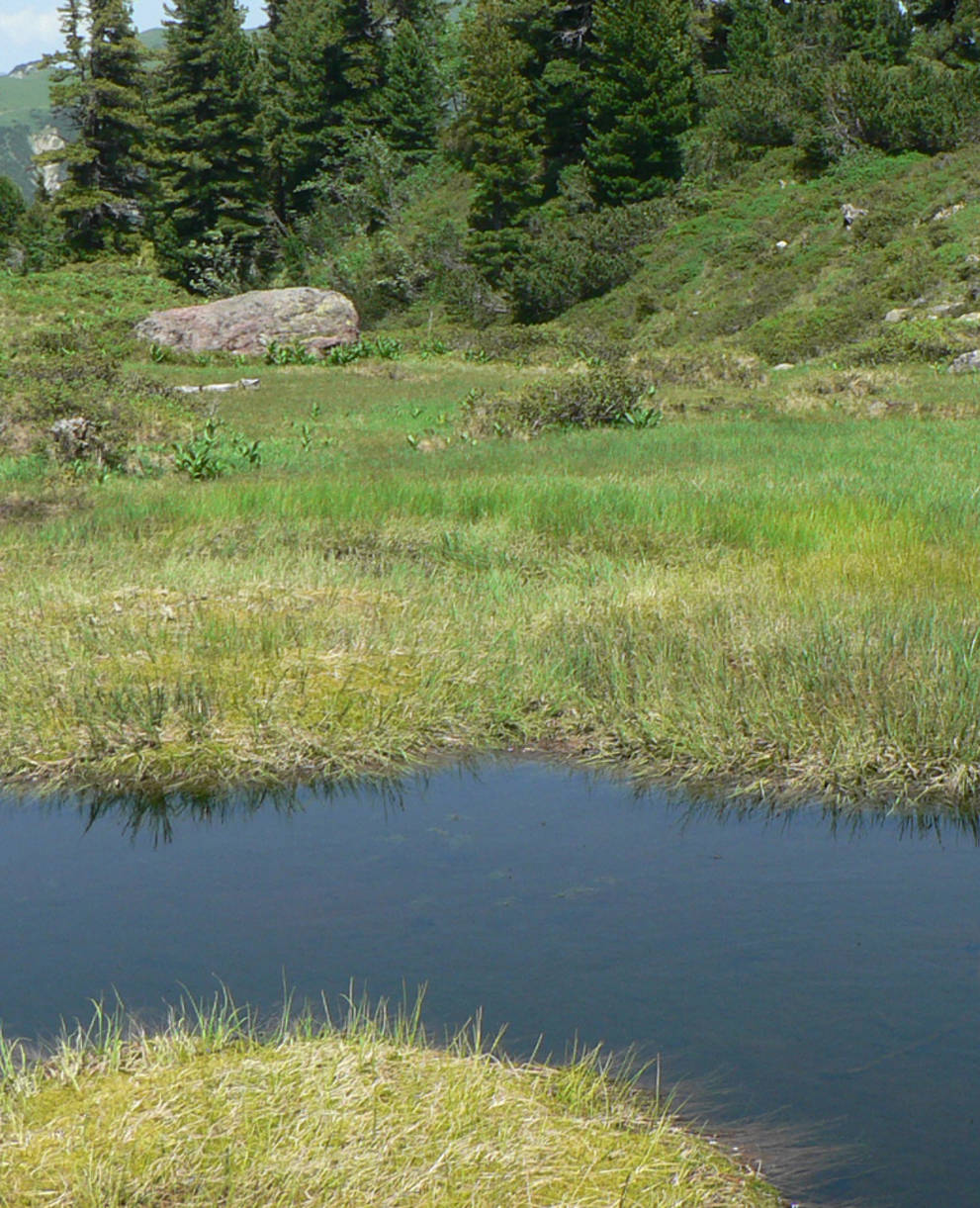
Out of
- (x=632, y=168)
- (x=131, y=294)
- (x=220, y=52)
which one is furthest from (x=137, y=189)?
(x=632, y=168)

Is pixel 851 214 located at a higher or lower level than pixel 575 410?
higher

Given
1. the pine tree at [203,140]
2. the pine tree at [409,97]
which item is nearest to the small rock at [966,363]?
the pine tree at [203,140]

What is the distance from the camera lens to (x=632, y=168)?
4738cm

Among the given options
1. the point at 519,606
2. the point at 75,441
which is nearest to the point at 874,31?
the point at 75,441

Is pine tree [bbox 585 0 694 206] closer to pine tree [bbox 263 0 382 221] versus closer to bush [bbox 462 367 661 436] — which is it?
pine tree [bbox 263 0 382 221]

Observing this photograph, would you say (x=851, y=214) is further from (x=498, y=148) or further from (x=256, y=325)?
(x=256, y=325)

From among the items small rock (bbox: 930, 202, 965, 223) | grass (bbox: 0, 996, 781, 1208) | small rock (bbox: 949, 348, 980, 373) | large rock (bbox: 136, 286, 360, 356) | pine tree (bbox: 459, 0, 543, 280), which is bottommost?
grass (bbox: 0, 996, 781, 1208)

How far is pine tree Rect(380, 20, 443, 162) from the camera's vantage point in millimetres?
55688

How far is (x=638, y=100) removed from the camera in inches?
1833

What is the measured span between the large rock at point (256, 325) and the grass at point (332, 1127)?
30.3 metres

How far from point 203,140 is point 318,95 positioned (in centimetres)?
814

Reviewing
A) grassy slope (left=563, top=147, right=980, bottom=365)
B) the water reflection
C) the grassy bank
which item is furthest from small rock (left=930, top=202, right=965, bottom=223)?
the water reflection

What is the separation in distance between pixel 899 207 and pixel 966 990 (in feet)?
121

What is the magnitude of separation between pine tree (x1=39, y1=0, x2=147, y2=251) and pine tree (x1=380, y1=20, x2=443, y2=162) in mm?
10664
